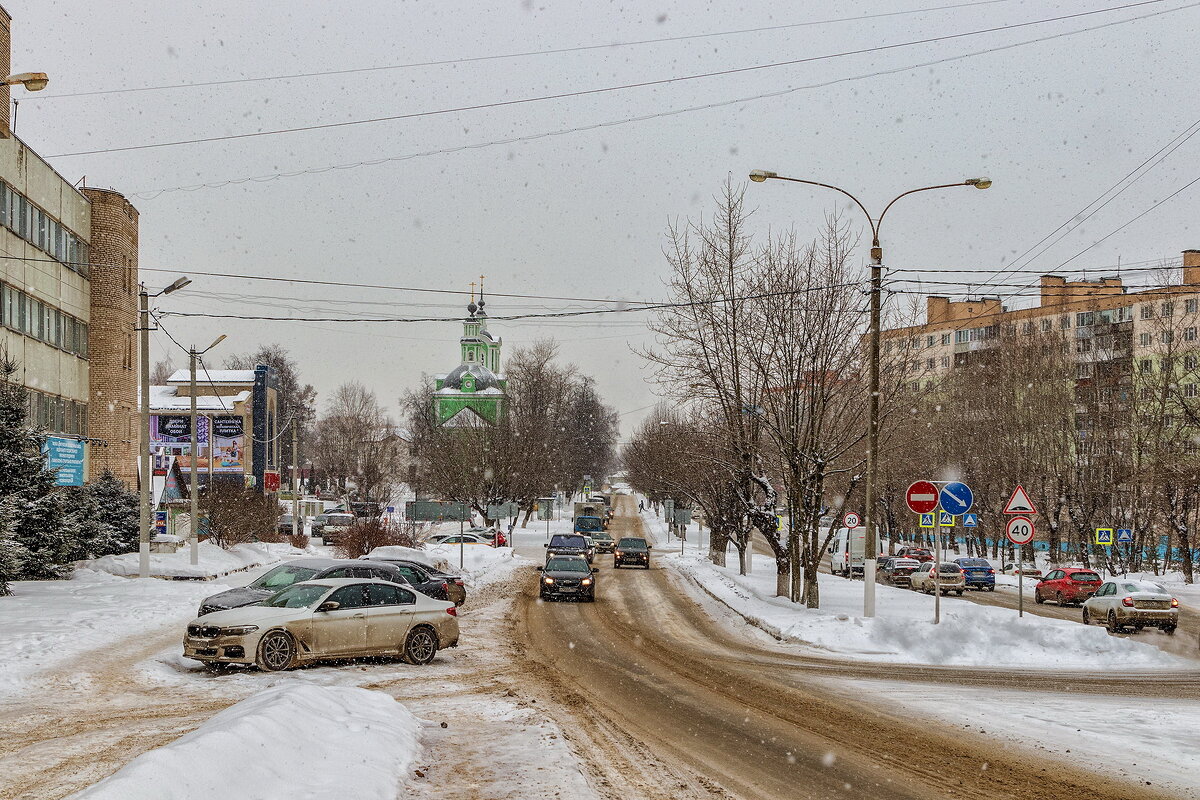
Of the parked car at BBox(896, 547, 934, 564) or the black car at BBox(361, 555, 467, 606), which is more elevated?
the black car at BBox(361, 555, 467, 606)

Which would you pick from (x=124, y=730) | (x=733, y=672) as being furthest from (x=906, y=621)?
(x=124, y=730)

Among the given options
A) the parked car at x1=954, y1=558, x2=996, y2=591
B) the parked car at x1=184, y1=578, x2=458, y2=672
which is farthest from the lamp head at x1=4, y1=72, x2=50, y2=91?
the parked car at x1=954, y1=558, x2=996, y2=591

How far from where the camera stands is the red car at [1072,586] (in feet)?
121

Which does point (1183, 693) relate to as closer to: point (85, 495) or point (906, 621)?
point (906, 621)

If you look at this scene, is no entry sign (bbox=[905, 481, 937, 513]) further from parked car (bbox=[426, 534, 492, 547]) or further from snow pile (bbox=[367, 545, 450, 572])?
parked car (bbox=[426, 534, 492, 547])

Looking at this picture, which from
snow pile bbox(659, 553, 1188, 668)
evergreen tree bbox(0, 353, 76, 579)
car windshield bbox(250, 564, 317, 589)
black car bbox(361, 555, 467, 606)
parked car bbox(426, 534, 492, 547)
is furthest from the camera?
parked car bbox(426, 534, 492, 547)

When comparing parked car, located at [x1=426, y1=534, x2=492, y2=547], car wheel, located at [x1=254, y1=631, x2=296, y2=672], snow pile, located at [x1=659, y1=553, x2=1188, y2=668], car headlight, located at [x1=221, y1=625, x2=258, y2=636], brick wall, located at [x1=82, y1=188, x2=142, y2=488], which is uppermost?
brick wall, located at [x1=82, y1=188, x2=142, y2=488]

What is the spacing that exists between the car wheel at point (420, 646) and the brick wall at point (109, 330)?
102 ft

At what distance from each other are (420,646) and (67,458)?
25.3m

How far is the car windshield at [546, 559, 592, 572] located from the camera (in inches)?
1230

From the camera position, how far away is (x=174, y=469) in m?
56.5

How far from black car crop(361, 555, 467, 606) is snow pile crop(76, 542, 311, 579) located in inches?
393

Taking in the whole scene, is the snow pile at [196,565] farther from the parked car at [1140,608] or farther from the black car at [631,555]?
the parked car at [1140,608]

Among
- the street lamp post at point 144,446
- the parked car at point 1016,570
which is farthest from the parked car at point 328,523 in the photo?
the parked car at point 1016,570
